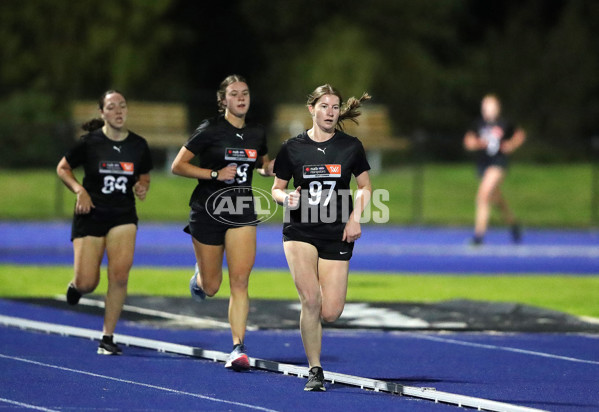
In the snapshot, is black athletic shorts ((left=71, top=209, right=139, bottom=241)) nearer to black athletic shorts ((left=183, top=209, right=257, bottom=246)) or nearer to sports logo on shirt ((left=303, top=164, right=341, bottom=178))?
black athletic shorts ((left=183, top=209, right=257, bottom=246))

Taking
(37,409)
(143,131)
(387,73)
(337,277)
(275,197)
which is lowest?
(37,409)

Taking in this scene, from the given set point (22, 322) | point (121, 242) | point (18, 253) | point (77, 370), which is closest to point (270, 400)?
point (77, 370)

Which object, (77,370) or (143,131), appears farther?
(143,131)

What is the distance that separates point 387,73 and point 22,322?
28.7 m

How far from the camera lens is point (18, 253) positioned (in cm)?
2142

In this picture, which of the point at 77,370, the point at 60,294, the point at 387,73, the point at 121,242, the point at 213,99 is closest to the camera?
the point at 77,370

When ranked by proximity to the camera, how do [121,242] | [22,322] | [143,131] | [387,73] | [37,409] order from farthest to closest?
[387,73] < [143,131] < [22,322] < [121,242] < [37,409]

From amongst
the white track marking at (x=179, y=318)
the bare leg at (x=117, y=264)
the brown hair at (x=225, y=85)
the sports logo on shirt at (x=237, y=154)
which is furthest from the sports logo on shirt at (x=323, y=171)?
the white track marking at (x=179, y=318)

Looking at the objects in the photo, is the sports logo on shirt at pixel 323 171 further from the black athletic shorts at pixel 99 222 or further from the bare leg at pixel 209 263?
the black athletic shorts at pixel 99 222

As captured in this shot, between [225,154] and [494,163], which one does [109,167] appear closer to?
[225,154]

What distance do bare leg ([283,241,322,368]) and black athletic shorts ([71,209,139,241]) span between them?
216 cm

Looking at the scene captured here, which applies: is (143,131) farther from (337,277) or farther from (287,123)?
(337,277)

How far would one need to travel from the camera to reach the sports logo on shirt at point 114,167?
435 inches

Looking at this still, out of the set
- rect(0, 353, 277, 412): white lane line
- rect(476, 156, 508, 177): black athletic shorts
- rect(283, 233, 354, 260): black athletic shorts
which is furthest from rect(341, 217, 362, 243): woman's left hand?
rect(476, 156, 508, 177): black athletic shorts
